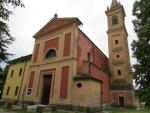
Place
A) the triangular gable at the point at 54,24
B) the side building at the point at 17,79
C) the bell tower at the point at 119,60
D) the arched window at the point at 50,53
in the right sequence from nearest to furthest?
the triangular gable at the point at 54,24 → the arched window at the point at 50,53 → the side building at the point at 17,79 → the bell tower at the point at 119,60

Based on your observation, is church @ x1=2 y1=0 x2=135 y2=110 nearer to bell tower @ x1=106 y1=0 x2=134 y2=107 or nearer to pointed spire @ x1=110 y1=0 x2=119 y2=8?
bell tower @ x1=106 y1=0 x2=134 y2=107

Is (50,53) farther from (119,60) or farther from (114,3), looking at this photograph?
(114,3)

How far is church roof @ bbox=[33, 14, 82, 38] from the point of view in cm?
1860

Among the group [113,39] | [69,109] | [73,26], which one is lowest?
[69,109]

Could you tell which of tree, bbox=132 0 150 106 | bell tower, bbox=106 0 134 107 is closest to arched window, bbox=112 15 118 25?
bell tower, bbox=106 0 134 107

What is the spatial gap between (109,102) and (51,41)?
1384 centimetres

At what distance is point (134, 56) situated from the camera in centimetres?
1048

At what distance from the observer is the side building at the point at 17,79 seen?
76.7ft

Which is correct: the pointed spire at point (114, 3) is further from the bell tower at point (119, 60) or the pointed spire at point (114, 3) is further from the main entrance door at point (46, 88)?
the main entrance door at point (46, 88)

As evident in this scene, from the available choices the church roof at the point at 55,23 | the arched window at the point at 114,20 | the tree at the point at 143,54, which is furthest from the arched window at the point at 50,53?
the arched window at the point at 114,20

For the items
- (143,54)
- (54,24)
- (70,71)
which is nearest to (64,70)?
(70,71)

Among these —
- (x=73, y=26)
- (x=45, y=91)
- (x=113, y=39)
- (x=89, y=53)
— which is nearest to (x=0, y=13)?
(x=73, y=26)

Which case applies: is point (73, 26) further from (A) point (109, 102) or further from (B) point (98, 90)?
(A) point (109, 102)

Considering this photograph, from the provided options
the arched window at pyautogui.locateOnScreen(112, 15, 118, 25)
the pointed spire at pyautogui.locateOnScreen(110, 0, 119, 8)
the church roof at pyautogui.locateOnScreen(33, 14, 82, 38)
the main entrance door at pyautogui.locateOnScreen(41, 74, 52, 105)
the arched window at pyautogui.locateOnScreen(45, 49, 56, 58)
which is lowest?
the main entrance door at pyautogui.locateOnScreen(41, 74, 52, 105)
